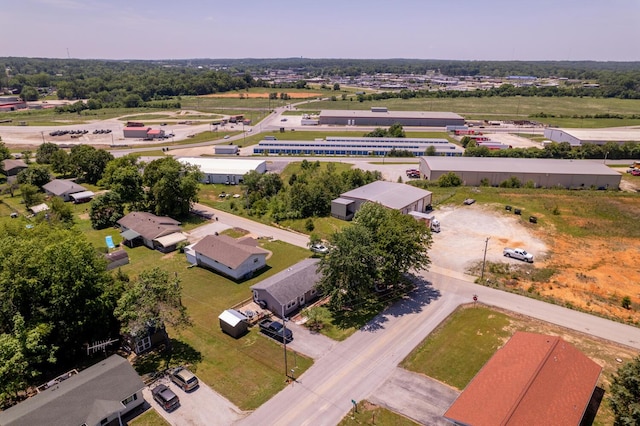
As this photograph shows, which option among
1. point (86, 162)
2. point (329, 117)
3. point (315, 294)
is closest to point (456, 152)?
point (329, 117)

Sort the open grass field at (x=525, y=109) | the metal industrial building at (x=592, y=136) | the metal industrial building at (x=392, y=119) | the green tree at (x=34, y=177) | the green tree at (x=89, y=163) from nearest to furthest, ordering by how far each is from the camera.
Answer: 1. the green tree at (x=34, y=177)
2. the green tree at (x=89, y=163)
3. the metal industrial building at (x=592, y=136)
4. the metal industrial building at (x=392, y=119)
5. the open grass field at (x=525, y=109)

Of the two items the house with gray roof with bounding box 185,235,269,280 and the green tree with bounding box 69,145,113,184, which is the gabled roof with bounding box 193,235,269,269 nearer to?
the house with gray roof with bounding box 185,235,269,280

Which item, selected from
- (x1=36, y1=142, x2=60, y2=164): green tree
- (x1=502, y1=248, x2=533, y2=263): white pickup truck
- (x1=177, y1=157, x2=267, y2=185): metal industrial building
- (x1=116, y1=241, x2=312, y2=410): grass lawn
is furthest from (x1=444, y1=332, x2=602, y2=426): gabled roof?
(x1=36, y1=142, x2=60, y2=164): green tree

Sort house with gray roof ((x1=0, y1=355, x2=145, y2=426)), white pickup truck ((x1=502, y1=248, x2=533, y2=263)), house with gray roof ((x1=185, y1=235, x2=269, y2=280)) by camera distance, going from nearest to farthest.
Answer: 1. house with gray roof ((x1=0, y1=355, x2=145, y2=426))
2. house with gray roof ((x1=185, y1=235, x2=269, y2=280))
3. white pickup truck ((x1=502, y1=248, x2=533, y2=263))

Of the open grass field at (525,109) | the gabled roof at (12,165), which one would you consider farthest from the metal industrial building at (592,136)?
the gabled roof at (12,165)

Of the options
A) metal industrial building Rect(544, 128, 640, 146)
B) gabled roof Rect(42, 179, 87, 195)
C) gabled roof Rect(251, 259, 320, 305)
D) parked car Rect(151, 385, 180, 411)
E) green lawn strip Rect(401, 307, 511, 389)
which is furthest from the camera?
metal industrial building Rect(544, 128, 640, 146)

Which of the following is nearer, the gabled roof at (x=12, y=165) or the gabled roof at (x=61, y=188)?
the gabled roof at (x=61, y=188)

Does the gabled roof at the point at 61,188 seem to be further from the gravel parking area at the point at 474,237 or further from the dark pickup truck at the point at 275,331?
the gravel parking area at the point at 474,237
